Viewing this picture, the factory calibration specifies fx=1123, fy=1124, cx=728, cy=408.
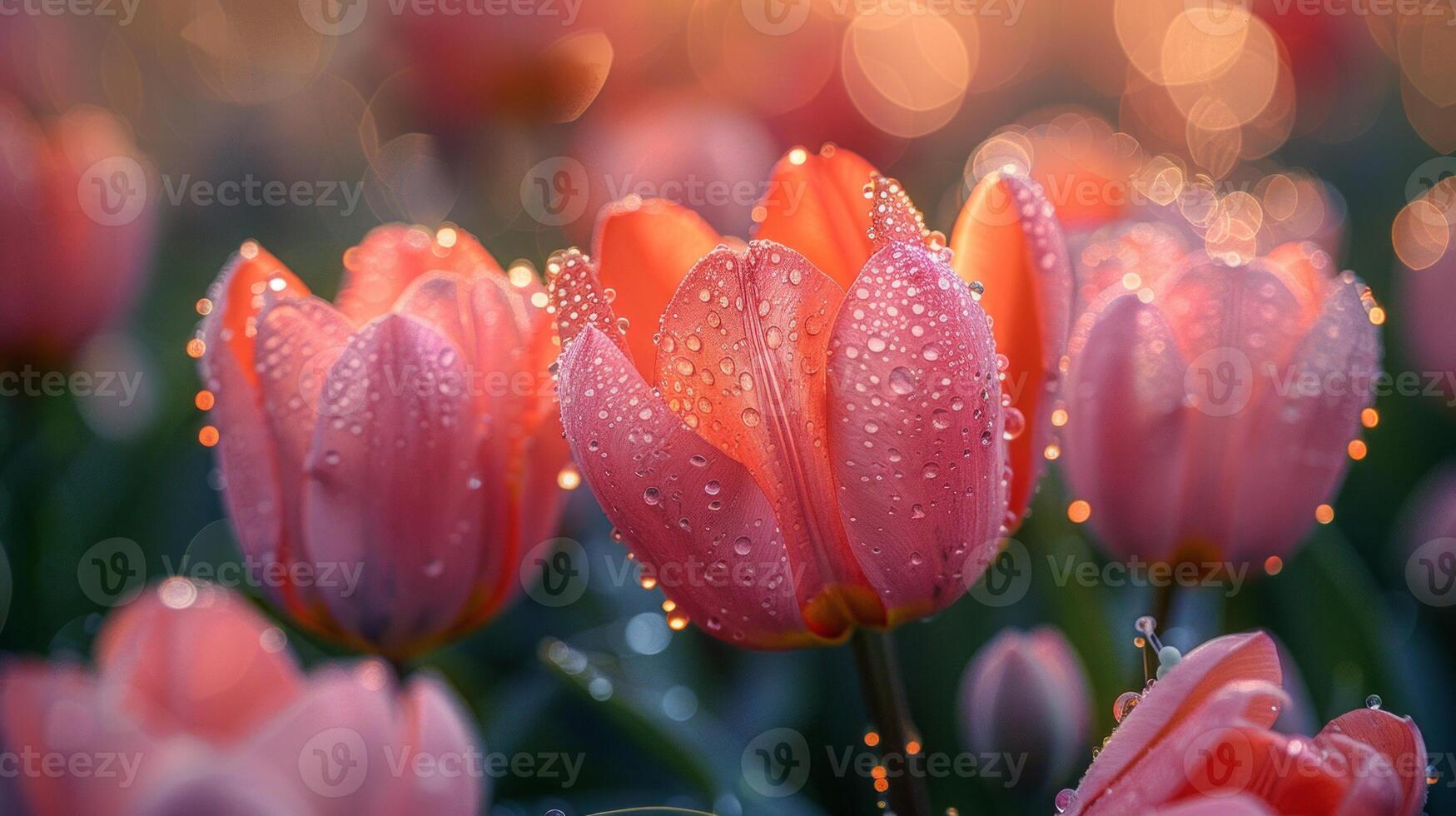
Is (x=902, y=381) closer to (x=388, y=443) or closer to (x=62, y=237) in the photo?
(x=388, y=443)

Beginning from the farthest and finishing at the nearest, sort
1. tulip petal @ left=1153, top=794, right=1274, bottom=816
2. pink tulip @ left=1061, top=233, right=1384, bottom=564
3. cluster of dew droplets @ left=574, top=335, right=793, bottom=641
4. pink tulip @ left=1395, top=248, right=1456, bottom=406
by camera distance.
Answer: pink tulip @ left=1395, top=248, right=1456, bottom=406, pink tulip @ left=1061, top=233, right=1384, bottom=564, cluster of dew droplets @ left=574, top=335, right=793, bottom=641, tulip petal @ left=1153, top=794, right=1274, bottom=816

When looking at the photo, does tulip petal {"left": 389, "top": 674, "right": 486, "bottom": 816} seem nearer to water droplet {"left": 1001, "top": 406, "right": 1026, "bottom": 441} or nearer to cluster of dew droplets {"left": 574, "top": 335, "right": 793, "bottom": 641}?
cluster of dew droplets {"left": 574, "top": 335, "right": 793, "bottom": 641}

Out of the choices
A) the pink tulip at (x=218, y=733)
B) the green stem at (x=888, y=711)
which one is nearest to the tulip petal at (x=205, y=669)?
the pink tulip at (x=218, y=733)

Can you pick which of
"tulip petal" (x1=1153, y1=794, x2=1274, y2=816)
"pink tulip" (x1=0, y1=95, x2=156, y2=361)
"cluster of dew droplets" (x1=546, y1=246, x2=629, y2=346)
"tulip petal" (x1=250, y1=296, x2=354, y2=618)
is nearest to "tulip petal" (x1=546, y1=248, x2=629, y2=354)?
"cluster of dew droplets" (x1=546, y1=246, x2=629, y2=346)

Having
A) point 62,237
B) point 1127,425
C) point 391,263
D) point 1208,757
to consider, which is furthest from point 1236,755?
point 62,237

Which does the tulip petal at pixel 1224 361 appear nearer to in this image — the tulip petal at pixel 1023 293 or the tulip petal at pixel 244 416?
the tulip petal at pixel 1023 293

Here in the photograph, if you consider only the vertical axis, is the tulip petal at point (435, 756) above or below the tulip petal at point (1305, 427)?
below

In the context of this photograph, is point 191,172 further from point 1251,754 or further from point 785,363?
point 1251,754
